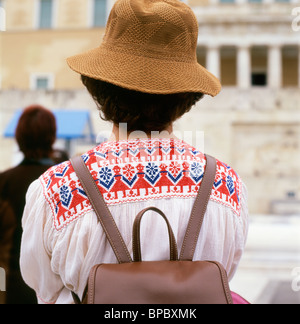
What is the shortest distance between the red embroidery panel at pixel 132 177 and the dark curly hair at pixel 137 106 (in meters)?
0.07

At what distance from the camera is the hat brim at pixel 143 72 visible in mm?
1487

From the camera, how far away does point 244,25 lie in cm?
2902

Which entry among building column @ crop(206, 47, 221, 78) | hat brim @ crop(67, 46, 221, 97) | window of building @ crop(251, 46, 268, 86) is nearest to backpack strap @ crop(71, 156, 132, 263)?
hat brim @ crop(67, 46, 221, 97)

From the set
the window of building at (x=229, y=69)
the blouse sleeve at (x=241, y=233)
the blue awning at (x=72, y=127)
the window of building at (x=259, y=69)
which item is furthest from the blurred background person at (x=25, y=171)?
the window of building at (x=259, y=69)

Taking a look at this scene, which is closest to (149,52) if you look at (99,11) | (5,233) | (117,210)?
(117,210)

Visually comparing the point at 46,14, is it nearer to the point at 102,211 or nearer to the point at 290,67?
the point at 290,67

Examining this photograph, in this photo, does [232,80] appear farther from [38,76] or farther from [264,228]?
[264,228]

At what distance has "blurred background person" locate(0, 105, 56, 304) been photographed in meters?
2.82

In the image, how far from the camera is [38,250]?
153cm

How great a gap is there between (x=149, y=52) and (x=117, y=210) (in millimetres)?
564

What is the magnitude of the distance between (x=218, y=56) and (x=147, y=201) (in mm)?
29689

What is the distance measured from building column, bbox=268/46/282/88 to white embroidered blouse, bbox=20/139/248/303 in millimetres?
29818

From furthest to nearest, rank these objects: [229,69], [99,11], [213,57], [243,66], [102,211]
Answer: [229,69], [99,11], [243,66], [213,57], [102,211]

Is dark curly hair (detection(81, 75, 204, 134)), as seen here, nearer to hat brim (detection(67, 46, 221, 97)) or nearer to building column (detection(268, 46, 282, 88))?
hat brim (detection(67, 46, 221, 97))
